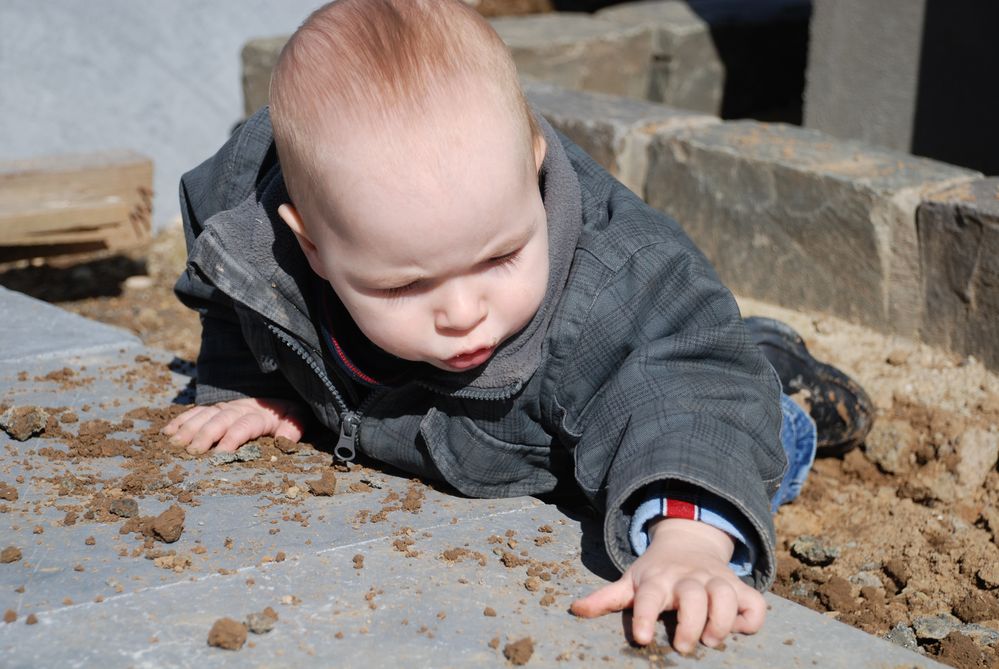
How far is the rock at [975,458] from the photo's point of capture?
100 inches

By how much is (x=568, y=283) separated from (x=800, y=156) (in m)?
1.46

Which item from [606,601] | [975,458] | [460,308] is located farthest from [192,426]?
[975,458]

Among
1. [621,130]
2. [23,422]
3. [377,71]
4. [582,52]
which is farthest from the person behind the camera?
[582,52]

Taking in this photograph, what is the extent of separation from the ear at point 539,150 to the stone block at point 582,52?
269 centimetres

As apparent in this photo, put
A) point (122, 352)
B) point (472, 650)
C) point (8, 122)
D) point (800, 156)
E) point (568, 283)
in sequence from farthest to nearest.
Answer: point (8, 122) < point (800, 156) < point (122, 352) < point (568, 283) < point (472, 650)

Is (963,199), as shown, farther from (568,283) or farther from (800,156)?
(568,283)

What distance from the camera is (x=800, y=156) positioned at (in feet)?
10.5

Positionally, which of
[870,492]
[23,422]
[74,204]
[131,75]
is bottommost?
[870,492]

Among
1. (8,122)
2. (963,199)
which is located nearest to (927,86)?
(963,199)

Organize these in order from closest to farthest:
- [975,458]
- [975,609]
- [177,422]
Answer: [975,609], [177,422], [975,458]

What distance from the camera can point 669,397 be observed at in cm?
181

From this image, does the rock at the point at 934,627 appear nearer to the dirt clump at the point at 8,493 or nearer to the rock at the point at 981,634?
the rock at the point at 981,634

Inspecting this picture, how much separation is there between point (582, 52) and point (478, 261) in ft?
10.6

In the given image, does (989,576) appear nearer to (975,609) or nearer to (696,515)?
(975,609)
